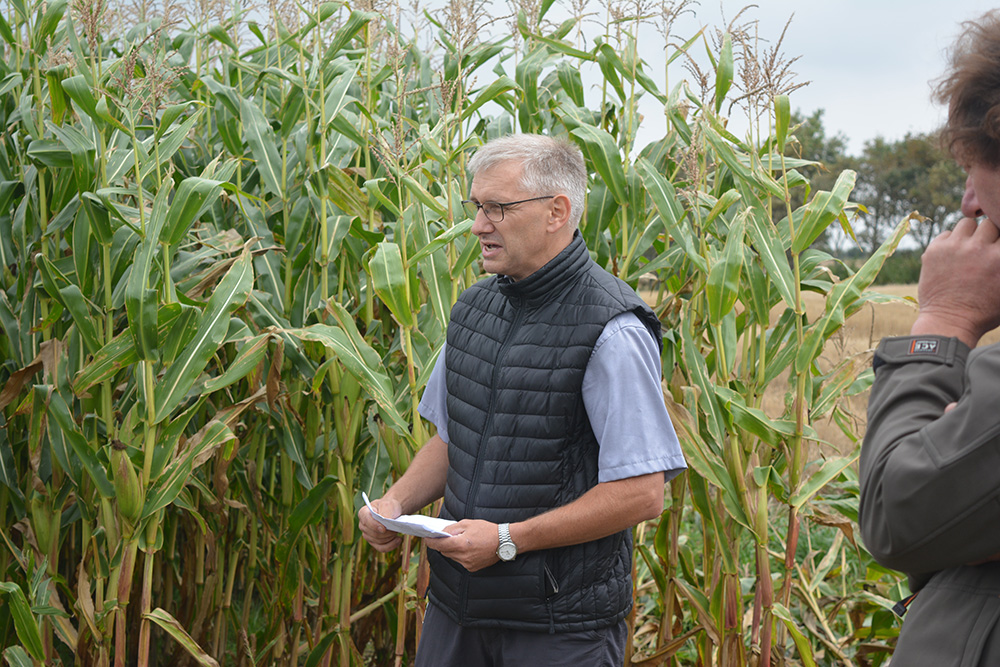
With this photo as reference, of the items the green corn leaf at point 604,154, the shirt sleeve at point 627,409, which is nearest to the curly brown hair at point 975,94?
the shirt sleeve at point 627,409

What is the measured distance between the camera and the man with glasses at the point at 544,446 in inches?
83.0

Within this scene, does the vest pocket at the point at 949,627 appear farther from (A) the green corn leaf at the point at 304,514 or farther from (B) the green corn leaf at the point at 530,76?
(B) the green corn leaf at the point at 530,76

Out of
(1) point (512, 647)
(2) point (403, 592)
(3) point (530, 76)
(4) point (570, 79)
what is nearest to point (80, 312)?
(2) point (403, 592)

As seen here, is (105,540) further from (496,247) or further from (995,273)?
(995,273)

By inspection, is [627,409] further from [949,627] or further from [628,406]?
[949,627]

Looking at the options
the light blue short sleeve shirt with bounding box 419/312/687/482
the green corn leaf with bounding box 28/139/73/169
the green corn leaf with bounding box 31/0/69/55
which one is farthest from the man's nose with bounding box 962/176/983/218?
the green corn leaf with bounding box 31/0/69/55

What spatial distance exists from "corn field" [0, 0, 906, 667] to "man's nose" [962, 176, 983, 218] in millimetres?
1482

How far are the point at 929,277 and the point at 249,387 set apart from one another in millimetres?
2536

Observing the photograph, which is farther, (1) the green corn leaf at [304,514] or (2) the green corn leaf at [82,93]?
(1) the green corn leaf at [304,514]

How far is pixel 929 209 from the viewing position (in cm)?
3597

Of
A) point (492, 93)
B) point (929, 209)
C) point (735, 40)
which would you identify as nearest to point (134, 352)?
point (492, 93)

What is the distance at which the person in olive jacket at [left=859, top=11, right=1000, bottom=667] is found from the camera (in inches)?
44.1

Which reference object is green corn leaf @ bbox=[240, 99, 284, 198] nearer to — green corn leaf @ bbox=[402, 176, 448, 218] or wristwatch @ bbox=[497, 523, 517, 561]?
green corn leaf @ bbox=[402, 176, 448, 218]

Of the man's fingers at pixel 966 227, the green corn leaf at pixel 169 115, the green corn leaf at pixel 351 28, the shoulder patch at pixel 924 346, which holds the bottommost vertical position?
the shoulder patch at pixel 924 346
